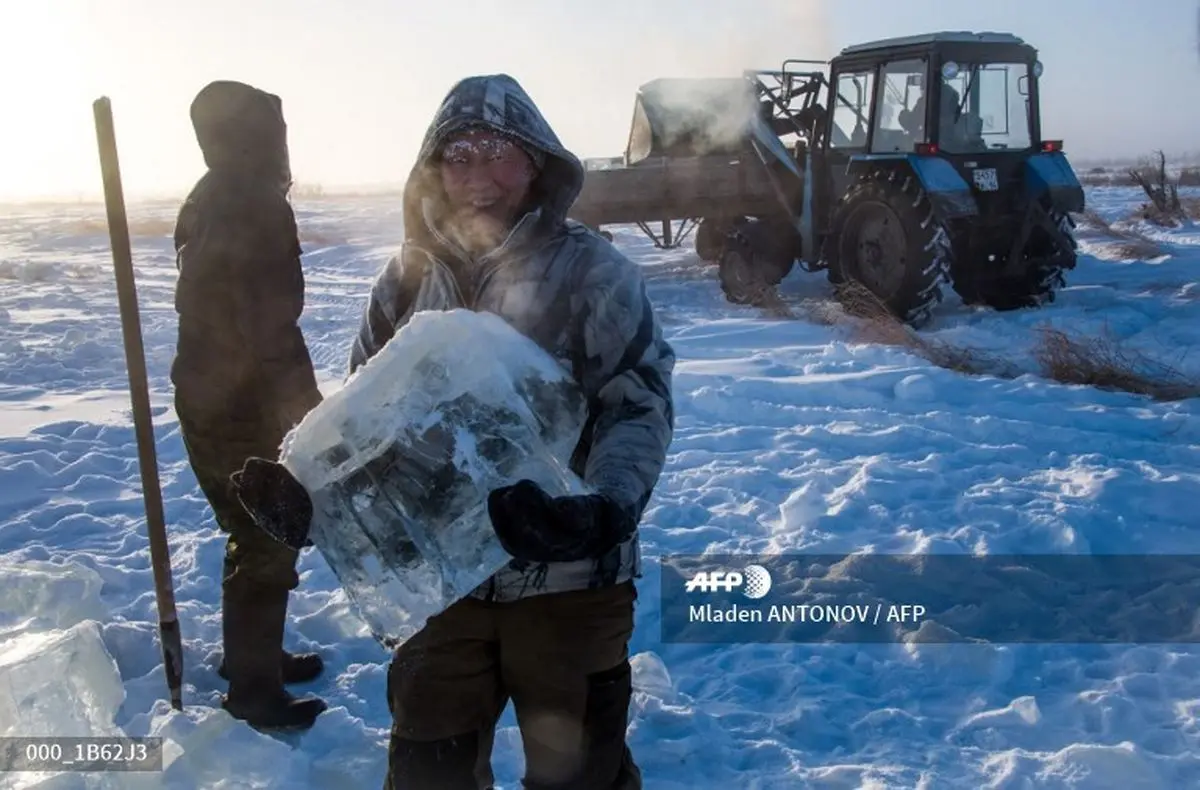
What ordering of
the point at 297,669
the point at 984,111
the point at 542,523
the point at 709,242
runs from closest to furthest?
the point at 542,523, the point at 297,669, the point at 984,111, the point at 709,242

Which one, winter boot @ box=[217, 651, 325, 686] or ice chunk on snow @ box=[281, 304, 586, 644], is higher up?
ice chunk on snow @ box=[281, 304, 586, 644]

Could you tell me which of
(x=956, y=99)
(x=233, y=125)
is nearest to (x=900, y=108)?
(x=956, y=99)

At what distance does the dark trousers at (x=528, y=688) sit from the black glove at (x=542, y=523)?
0.34 metres

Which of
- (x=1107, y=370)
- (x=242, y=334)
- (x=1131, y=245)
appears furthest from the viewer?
(x=1131, y=245)

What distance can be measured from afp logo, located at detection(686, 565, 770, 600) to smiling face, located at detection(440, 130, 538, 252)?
225 cm

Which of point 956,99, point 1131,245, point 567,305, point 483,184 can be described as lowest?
point 1131,245

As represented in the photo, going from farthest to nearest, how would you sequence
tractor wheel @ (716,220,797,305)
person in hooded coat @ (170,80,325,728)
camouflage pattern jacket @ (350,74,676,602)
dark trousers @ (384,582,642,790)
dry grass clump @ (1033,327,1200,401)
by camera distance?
tractor wheel @ (716,220,797,305), dry grass clump @ (1033,327,1200,401), person in hooded coat @ (170,80,325,728), dark trousers @ (384,582,642,790), camouflage pattern jacket @ (350,74,676,602)

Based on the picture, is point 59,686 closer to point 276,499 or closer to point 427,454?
point 276,499

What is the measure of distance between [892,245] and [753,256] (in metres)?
1.96

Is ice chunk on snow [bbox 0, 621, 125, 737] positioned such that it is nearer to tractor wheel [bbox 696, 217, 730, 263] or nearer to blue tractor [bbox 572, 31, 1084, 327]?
blue tractor [bbox 572, 31, 1084, 327]

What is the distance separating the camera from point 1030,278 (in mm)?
9141

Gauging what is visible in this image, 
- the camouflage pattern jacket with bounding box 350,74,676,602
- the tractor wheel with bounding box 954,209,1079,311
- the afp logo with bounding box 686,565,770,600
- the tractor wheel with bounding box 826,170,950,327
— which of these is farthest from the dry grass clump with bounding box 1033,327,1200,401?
the camouflage pattern jacket with bounding box 350,74,676,602

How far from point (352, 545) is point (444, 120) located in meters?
0.79

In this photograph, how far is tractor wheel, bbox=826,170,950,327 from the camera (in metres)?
8.39
